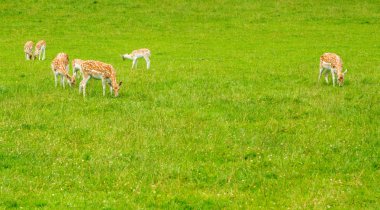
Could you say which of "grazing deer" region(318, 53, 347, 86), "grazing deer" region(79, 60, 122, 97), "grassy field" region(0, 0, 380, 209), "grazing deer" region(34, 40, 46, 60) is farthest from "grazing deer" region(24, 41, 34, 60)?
"grazing deer" region(318, 53, 347, 86)

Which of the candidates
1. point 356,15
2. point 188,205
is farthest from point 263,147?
point 356,15

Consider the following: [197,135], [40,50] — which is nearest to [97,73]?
[197,135]

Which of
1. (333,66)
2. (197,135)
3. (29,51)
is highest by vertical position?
(333,66)

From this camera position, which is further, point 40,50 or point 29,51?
point 40,50

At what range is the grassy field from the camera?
11.2 m

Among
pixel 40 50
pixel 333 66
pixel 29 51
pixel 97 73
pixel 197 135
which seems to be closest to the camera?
pixel 197 135

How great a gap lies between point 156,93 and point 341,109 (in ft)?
19.7

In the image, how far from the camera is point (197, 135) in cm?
1498

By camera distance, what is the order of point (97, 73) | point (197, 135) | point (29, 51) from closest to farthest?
point (197, 135) → point (97, 73) → point (29, 51)

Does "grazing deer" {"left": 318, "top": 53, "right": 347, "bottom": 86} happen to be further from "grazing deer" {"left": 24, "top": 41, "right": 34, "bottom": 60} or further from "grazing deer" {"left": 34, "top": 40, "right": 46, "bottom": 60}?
"grazing deer" {"left": 24, "top": 41, "right": 34, "bottom": 60}

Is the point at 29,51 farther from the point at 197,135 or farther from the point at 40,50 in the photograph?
the point at 197,135

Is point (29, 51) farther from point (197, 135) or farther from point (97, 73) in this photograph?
point (197, 135)

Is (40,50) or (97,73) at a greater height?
(97,73)

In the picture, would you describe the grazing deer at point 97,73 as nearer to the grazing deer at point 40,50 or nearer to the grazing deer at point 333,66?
the grazing deer at point 333,66
